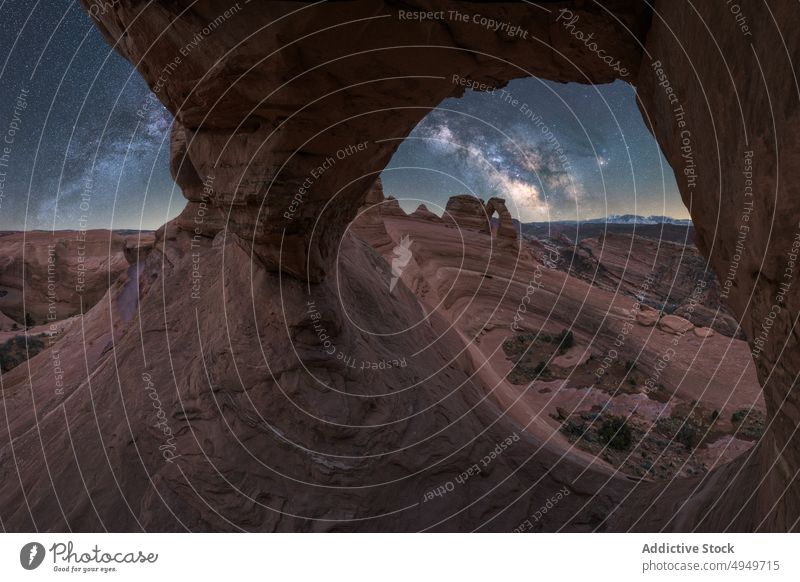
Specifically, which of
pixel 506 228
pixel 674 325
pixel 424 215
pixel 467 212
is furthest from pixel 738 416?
pixel 424 215

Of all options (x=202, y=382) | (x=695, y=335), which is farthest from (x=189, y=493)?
(x=695, y=335)

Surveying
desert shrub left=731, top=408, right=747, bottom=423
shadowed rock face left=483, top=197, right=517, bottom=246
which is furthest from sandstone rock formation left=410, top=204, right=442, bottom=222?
desert shrub left=731, top=408, right=747, bottom=423

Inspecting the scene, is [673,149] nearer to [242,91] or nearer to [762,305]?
[762,305]

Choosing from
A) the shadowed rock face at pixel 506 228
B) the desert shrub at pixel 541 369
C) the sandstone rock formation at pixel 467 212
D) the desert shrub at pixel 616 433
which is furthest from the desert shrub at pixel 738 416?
the sandstone rock formation at pixel 467 212

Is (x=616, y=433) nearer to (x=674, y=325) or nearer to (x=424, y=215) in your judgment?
(x=674, y=325)

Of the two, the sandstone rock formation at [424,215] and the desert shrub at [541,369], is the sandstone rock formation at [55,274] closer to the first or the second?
the sandstone rock formation at [424,215]
